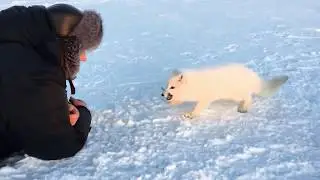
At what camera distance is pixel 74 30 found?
3281 millimetres

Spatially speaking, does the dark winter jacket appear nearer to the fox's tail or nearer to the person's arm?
the person's arm

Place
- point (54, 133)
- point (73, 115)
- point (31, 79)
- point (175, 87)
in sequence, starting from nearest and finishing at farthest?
point (31, 79) < point (54, 133) < point (73, 115) < point (175, 87)

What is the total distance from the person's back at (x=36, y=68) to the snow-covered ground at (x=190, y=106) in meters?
0.37

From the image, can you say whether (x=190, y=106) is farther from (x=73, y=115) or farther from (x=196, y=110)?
(x=73, y=115)

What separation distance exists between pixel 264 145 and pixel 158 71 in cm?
239

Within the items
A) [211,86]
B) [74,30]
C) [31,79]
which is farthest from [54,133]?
[211,86]

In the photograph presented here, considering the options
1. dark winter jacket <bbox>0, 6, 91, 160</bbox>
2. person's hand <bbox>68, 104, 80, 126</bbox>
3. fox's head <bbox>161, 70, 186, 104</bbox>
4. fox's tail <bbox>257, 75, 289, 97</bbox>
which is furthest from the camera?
fox's tail <bbox>257, 75, 289, 97</bbox>

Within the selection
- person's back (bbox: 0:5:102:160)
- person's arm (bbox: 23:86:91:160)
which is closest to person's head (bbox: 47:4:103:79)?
person's back (bbox: 0:5:102:160)

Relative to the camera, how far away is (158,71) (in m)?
6.02

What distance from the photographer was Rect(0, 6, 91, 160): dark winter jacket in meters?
3.21

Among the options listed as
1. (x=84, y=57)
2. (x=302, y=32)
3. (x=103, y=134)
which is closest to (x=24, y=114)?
(x=84, y=57)

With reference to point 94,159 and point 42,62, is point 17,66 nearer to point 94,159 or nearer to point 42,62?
point 42,62

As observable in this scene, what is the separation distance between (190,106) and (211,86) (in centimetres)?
41

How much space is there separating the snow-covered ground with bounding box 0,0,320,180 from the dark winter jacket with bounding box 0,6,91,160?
350mm
